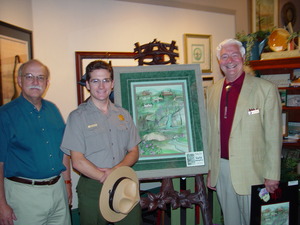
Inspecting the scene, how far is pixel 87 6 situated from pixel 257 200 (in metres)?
2.58

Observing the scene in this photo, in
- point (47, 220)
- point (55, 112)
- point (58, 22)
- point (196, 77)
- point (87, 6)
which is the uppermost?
point (87, 6)

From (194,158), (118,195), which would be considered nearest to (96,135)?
(118,195)

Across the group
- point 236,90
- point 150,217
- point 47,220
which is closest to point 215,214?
point 150,217

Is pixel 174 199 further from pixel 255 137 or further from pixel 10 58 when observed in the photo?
pixel 10 58

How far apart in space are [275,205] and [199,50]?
91.8 inches

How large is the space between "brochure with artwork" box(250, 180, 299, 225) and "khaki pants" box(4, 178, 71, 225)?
1.47 metres

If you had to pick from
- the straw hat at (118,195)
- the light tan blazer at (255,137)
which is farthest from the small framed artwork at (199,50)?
the straw hat at (118,195)

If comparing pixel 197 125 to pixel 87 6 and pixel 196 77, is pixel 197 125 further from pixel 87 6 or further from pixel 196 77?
pixel 87 6

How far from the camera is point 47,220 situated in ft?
6.32

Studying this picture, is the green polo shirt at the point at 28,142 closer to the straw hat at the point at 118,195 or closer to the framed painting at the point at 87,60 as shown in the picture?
the straw hat at the point at 118,195

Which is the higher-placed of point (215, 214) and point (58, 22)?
point (58, 22)

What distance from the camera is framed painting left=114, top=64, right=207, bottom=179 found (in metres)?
2.19

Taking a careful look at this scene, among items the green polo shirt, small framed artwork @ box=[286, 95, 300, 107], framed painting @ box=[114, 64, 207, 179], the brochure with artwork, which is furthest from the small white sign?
small framed artwork @ box=[286, 95, 300, 107]

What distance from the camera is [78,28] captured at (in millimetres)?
2984
